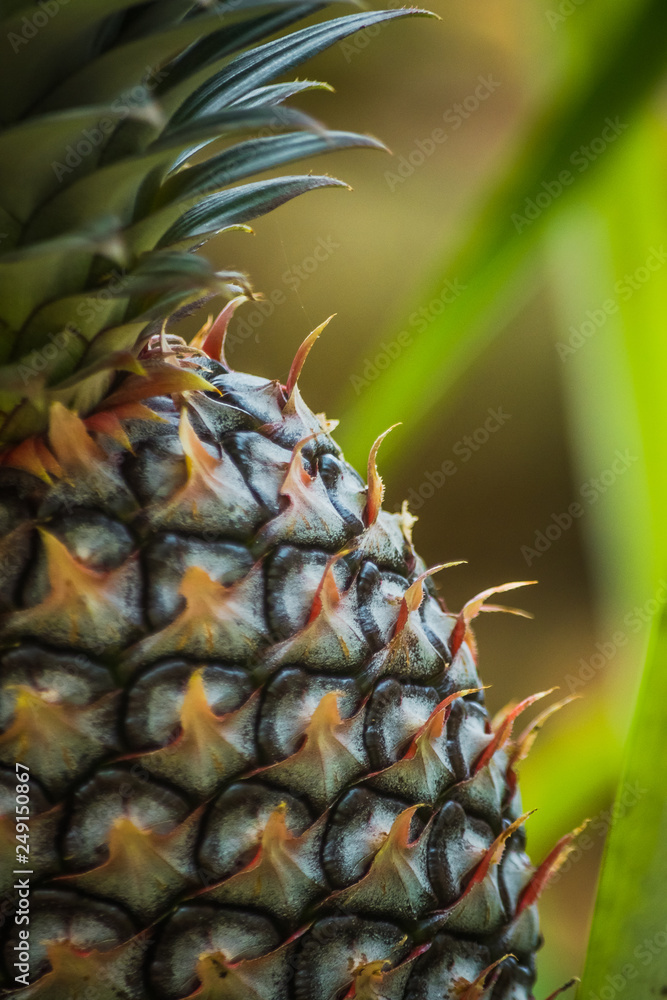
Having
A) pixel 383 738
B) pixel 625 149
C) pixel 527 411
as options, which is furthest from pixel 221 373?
pixel 527 411

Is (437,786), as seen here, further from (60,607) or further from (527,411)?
(527,411)

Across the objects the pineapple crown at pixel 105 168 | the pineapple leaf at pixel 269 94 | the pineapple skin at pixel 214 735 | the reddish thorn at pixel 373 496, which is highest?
the pineapple leaf at pixel 269 94

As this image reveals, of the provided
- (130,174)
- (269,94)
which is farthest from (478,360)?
(130,174)

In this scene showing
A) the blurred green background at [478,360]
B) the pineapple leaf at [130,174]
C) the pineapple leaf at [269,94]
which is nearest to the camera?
the pineapple leaf at [130,174]

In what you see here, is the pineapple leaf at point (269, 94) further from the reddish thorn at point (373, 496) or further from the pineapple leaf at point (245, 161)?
the reddish thorn at point (373, 496)

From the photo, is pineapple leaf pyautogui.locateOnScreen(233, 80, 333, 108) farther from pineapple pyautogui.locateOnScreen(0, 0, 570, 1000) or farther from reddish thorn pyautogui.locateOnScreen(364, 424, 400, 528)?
reddish thorn pyautogui.locateOnScreen(364, 424, 400, 528)

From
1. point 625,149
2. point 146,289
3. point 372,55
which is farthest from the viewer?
point 372,55

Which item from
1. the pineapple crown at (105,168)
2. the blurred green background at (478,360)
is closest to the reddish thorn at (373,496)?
the pineapple crown at (105,168)
